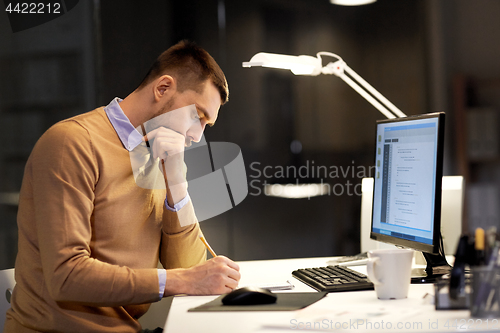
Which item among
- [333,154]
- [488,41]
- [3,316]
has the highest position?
[488,41]

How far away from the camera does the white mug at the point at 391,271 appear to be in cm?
89

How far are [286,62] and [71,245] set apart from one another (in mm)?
967

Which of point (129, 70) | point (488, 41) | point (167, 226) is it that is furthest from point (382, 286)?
point (488, 41)

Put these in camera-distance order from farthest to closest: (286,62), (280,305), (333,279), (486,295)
Result: (286,62)
(333,279)
(280,305)
(486,295)

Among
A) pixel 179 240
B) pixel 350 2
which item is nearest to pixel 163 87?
pixel 179 240

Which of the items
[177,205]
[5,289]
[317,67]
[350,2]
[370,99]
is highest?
[350,2]

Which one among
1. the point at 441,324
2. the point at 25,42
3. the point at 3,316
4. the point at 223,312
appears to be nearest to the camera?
the point at 441,324

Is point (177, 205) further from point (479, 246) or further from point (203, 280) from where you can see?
point (479, 246)

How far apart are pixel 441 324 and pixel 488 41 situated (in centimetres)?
248

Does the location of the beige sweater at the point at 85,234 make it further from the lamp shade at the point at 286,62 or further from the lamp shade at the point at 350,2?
the lamp shade at the point at 350,2

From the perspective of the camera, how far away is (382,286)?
904mm

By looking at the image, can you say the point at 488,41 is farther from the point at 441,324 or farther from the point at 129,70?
the point at 441,324

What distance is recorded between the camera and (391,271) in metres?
0.89

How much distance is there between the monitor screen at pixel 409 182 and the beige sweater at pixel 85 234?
0.59 meters
